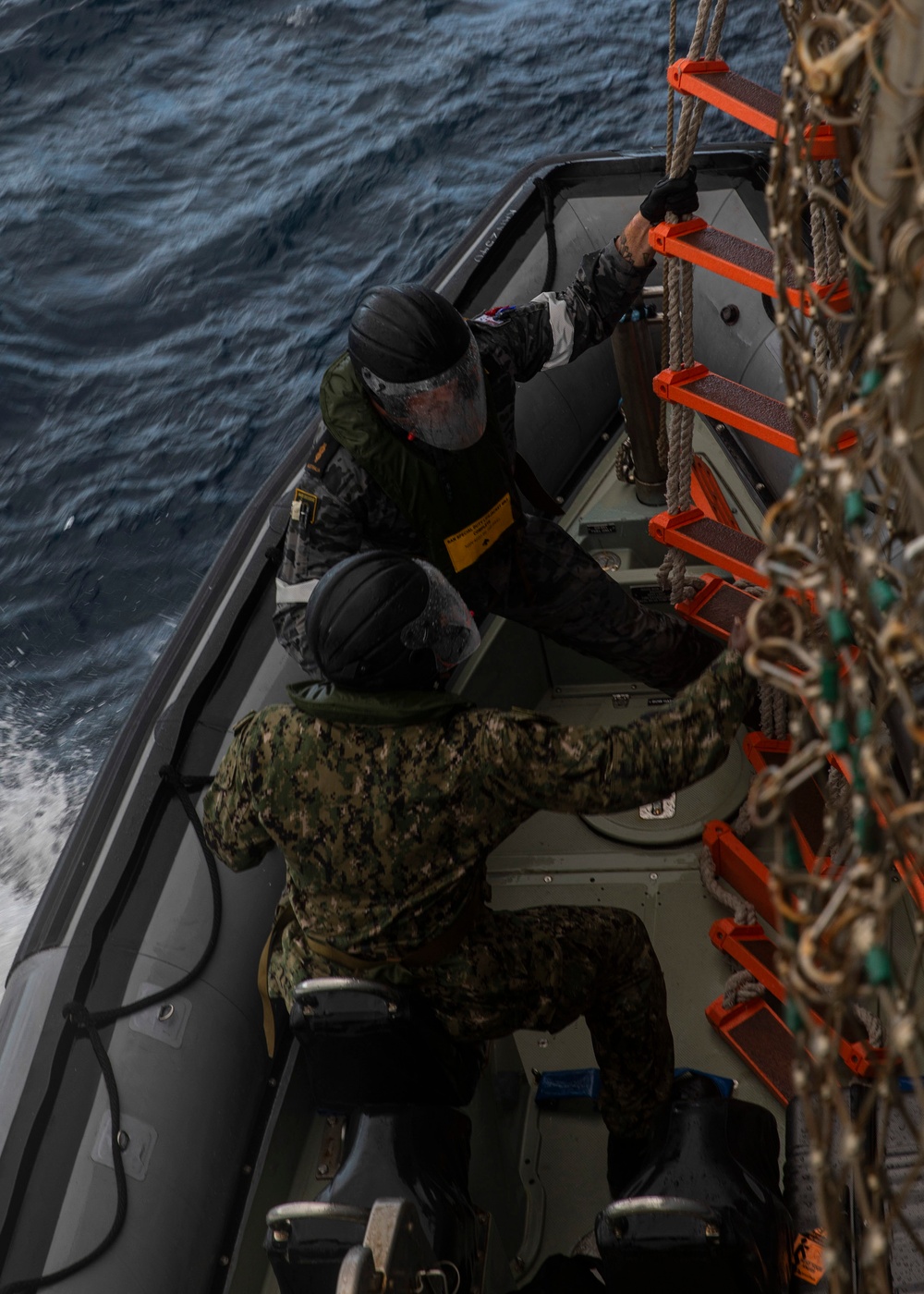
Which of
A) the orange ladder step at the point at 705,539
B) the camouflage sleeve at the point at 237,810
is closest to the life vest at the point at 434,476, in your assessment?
the orange ladder step at the point at 705,539

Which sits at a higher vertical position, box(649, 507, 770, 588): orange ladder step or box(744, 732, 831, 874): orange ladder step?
box(649, 507, 770, 588): orange ladder step

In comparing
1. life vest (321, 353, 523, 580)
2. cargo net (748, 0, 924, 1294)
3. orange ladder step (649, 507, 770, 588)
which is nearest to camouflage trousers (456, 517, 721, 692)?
life vest (321, 353, 523, 580)

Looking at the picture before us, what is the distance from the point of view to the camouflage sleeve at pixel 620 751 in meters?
1.64

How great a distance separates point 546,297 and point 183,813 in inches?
53.3

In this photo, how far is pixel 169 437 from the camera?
243 inches

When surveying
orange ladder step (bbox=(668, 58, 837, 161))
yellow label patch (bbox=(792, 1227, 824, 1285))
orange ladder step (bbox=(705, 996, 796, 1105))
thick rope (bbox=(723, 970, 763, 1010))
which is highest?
orange ladder step (bbox=(668, 58, 837, 161))

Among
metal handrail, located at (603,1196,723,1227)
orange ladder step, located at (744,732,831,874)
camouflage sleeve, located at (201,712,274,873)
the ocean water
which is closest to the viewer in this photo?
metal handrail, located at (603,1196,723,1227)

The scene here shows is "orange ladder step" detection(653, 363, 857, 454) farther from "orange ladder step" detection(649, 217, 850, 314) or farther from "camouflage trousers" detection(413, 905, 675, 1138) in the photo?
"camouflage trousers" detection(413, 905, 675, 1138)

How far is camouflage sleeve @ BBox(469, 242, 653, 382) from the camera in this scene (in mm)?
2564

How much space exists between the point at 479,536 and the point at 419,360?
1.46 ft

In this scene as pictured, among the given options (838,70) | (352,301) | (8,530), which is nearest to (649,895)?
(838,70)

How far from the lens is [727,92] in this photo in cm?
202

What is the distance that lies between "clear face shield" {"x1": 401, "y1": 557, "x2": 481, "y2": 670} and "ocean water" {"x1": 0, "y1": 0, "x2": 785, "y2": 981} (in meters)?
2.84

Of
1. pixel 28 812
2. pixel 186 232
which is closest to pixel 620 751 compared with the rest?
pixel 28 812
